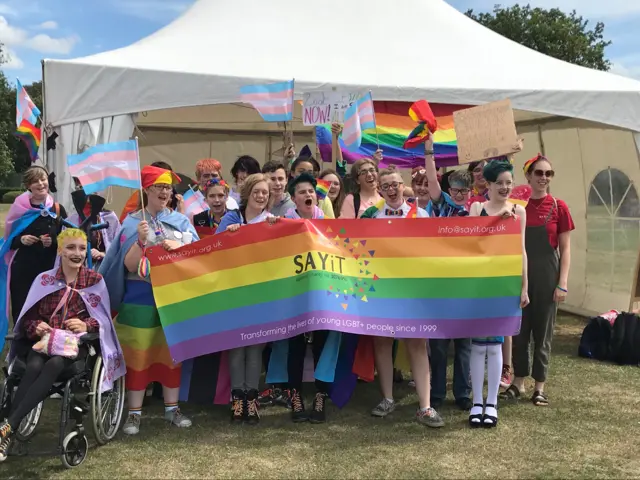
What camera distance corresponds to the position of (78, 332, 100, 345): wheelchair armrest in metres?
3.71

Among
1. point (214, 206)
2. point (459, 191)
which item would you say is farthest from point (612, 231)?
point (214, 206)

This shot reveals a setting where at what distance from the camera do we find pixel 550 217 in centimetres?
472

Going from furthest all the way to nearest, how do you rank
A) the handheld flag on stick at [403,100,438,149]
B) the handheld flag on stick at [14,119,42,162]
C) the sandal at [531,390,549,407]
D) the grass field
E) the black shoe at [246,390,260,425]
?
the handheld flag on stick at [14,119,42,162], the handheld flag on stick at [403,100,438,149], the sandal at [531,390,549,407], the black shoe at [246,390,260,425], the grass field

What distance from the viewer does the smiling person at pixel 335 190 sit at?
5.83 metres

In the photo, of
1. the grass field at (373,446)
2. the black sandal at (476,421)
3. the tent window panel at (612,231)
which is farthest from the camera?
the tent window panel at (612,231)

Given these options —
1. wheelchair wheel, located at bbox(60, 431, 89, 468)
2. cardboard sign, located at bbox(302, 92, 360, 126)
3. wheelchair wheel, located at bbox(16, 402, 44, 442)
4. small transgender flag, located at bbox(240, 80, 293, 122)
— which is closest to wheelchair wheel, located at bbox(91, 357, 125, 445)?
wheelchair wheel, located at bbox(60, 431, 89, 468)

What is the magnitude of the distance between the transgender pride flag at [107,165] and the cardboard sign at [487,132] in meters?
2.52

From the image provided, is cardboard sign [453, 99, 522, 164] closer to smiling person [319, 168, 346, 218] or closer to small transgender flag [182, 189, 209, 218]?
smiling person [319, 168, 346, 218]

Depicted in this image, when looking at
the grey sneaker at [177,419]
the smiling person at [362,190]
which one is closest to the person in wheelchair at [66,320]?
the grey sneaker at [177,419]

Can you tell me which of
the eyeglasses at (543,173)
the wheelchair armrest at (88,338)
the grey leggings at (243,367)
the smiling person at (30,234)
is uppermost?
the eyeglasses at (543,173)

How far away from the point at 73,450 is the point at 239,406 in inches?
46.7

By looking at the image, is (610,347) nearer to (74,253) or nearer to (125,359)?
(125,359)

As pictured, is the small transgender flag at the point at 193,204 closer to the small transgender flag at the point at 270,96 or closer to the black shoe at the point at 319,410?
the small transgender flag at the point at 270,96

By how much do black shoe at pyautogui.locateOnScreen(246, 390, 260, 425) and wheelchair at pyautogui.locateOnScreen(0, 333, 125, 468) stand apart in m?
0.91
